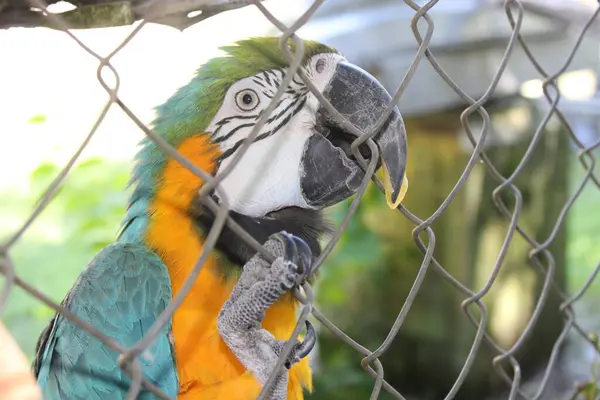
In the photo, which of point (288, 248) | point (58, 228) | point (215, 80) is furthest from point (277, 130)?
point (58, 228)

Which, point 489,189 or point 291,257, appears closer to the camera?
point 291,257

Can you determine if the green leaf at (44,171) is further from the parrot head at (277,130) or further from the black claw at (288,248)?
the black claw at (288,248)

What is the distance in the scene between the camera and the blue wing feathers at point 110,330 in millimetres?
853

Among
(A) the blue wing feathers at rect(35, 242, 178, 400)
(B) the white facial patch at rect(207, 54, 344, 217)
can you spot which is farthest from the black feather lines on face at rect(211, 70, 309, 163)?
(A) the blue wing feathers at rect(35, 242, 178, 400)

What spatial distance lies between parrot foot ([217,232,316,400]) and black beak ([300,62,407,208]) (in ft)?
0.61

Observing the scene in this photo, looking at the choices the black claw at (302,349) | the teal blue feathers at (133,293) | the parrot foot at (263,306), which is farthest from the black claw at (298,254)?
the teal blue feathers at (133,293)

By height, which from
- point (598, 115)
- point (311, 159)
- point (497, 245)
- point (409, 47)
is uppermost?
point (598, 115)

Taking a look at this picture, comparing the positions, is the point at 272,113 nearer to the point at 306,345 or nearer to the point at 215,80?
the point at 215,80

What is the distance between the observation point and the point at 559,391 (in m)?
2.88

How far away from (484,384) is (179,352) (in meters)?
2.40

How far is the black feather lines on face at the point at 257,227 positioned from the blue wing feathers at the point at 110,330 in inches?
3.8

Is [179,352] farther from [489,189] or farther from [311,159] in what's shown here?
[489,189]

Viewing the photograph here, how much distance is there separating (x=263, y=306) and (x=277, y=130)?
1.03ft

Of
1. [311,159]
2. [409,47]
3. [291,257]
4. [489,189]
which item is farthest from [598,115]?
[291,257]
